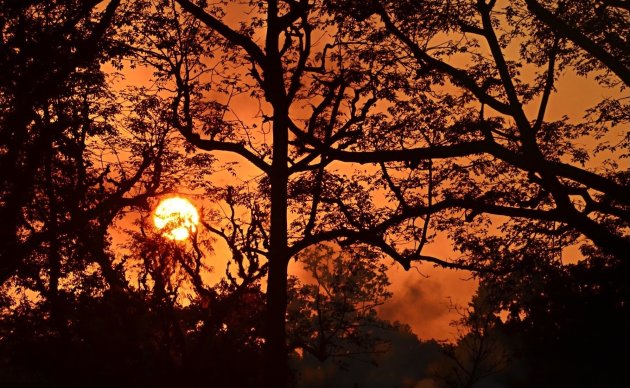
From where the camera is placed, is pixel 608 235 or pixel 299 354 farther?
pixel 299 354

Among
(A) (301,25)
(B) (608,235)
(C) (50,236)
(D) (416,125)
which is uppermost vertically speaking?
(A) (301,25)

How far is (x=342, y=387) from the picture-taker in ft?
224

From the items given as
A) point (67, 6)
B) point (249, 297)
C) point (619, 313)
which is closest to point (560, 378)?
point (619, 313)

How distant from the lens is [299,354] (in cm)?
7112

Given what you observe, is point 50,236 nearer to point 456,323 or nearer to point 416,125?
point 416,125

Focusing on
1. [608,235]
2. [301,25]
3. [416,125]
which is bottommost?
[608,235]

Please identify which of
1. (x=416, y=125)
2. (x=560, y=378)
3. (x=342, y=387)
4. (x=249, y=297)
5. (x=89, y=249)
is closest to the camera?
(x=416, y=125)

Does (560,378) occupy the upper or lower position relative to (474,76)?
lower

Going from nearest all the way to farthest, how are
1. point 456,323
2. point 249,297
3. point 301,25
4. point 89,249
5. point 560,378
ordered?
point 301,25, point 89,249, point 249,297, point 560,378, point 456,323

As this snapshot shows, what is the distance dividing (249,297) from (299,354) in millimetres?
46115

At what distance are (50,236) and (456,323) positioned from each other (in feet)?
102

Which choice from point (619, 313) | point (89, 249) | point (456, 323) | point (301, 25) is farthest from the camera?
point (456, 323)

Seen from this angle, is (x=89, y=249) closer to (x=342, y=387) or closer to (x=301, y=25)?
(x=301, y=25)

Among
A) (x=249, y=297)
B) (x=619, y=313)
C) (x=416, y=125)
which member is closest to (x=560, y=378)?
(x=619, y=313)
